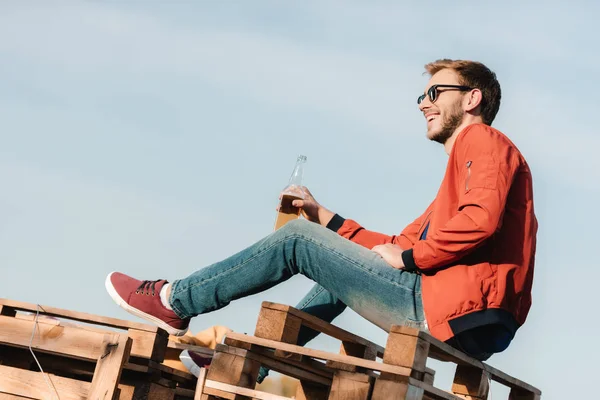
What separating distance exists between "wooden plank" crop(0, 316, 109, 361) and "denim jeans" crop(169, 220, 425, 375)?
62 centimetres

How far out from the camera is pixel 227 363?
4.66 m

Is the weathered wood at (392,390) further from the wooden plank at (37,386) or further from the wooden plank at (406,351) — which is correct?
the wooden plank at (37,386)

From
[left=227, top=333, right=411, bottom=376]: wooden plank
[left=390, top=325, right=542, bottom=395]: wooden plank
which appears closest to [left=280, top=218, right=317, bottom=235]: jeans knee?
[left=227, top=333, right=411, bottom=376]: wooden plank

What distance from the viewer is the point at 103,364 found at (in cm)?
478

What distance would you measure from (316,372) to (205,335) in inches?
72.3

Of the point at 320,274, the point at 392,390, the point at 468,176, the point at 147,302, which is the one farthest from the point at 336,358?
the point at 147,302

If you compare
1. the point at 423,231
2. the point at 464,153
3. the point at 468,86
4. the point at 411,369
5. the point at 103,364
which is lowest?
the point at 103,364

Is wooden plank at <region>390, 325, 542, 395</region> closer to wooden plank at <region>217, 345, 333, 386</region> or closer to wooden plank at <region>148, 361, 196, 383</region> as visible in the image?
wooden plank at <region>217, 345, 333, 386</region>

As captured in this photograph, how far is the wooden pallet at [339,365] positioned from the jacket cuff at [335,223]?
36.7 inches

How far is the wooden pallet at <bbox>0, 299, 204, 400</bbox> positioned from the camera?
479 centimetres

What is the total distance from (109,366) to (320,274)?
122 centimetres

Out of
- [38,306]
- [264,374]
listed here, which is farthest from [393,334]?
[38,306]

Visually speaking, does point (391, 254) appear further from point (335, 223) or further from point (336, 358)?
point (335, 223)

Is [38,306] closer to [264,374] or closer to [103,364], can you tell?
[103,364]
